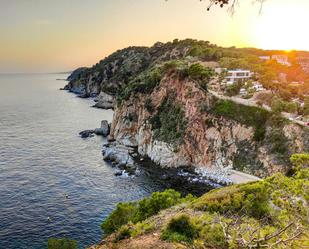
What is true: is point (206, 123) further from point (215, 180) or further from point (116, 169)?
point (116, 169)

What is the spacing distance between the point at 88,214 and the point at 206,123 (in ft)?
130

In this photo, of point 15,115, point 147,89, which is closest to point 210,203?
point 147,89

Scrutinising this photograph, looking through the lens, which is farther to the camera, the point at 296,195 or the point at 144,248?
the point at 144,248

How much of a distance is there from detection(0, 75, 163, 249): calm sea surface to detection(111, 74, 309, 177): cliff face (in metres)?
12.7

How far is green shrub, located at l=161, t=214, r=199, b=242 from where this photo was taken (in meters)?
22.8

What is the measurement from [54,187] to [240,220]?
48.9 metres

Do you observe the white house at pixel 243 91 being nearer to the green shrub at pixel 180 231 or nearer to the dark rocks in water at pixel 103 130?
the dark rocks in water at pixel 103 130

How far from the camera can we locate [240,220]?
2428 cm

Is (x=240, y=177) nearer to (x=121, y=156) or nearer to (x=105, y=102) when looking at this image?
(x=121, y=156)

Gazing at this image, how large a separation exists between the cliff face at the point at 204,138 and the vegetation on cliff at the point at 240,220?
32581mm

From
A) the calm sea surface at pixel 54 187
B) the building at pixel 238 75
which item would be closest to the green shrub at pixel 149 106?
the calm sea surface at pixel 54 187

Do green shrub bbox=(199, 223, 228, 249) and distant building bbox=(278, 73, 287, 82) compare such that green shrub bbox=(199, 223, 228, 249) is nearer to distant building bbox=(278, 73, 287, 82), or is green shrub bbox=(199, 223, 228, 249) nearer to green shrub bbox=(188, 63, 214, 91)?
green shrub bbox=(188, 63, 214, 91)

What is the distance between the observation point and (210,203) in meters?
33.3

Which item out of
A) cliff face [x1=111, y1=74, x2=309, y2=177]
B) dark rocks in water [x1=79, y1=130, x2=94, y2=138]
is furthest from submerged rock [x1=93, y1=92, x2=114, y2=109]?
cliff face [x1=111, y1=74, x2=309, y2=177]
